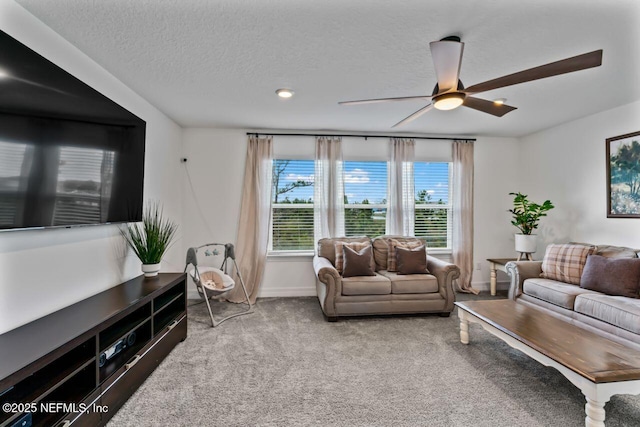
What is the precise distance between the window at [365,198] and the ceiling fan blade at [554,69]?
2656mm

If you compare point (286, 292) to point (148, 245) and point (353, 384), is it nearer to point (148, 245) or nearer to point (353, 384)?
point (148, 245)

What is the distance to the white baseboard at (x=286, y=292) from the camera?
4.43 metres

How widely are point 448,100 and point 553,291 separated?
7.83 ft

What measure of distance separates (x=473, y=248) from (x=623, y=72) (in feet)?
9.31

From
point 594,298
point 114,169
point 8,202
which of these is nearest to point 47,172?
point 8,202

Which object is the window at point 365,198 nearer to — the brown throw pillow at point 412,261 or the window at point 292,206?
the window at point 292,206

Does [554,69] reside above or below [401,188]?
above

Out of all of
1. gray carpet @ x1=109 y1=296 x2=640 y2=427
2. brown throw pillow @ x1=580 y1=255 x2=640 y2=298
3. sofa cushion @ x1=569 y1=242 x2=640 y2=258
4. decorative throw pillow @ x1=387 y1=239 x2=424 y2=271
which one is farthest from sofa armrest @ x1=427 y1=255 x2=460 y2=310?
sofa cushion @ x1=569 y1=242 x2=640 y2=258

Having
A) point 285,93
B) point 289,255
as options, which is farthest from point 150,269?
point 285,93

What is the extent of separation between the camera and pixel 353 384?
2203mm

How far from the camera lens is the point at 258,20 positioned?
187cm

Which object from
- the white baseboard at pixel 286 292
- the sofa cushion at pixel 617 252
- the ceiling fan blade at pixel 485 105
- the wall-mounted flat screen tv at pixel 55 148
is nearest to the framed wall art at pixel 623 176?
the sofa cushion at pixel 617 252

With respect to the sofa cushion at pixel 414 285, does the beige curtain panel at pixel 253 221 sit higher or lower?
higher

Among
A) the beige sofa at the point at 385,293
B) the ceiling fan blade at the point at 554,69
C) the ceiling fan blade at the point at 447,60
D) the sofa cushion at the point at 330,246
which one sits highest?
the ceiling fan blade at the point at 447,60
